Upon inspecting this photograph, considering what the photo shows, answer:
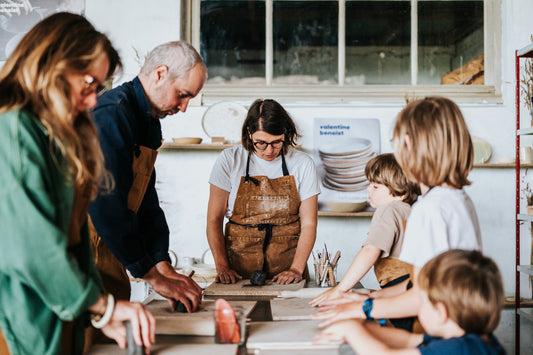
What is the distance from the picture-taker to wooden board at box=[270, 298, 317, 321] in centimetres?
136

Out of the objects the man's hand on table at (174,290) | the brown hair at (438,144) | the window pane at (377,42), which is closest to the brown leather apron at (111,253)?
the man's hand on table at (174,290)

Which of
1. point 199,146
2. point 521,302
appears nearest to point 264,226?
point 199,146

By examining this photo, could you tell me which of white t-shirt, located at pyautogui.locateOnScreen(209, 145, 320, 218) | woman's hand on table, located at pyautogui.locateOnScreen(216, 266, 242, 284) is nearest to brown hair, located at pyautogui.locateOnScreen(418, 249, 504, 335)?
woman's hand on table, located at pyautogui.locateOnScreen(216, 266, 242, 284)

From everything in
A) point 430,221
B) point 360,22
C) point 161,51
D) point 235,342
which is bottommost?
point 235,342

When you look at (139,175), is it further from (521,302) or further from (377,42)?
(521,302)

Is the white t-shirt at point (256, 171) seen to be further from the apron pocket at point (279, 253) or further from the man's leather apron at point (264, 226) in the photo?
the apron pocket at point (279, 253)

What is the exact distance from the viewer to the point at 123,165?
4.74ft

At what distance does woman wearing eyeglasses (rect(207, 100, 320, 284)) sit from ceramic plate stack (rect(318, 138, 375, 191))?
3.34ft

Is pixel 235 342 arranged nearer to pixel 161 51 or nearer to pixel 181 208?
pixel 161 51

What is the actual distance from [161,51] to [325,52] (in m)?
2.22

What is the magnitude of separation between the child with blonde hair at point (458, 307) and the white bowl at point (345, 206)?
2.15 meters

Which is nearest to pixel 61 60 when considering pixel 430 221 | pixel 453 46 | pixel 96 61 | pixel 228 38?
pixel 96 61

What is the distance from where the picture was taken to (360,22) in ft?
11.7

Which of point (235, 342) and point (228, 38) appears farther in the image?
point (228, 38)
